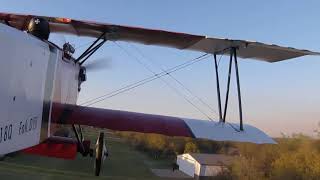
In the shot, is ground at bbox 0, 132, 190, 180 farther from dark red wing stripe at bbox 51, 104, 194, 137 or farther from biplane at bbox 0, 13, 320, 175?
dark red wing stripe at bbox 51, 104, 194, 137

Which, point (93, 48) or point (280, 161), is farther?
point (280, 161)

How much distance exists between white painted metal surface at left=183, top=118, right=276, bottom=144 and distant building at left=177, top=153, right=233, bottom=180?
60156mm

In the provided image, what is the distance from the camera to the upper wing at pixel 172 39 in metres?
9.28

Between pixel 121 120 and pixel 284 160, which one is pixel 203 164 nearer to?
pixel 284 160

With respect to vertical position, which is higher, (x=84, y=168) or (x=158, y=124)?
(x=158, y=124)

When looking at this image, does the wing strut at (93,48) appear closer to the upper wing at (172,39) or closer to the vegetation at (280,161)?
the upper wing at (172,39)

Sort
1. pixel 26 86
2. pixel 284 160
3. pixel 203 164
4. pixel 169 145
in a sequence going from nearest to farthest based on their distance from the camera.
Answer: pixel 26 86 → pixel 284 160 → pixel 203 164 → pixel 169 145

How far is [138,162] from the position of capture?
9419 cm

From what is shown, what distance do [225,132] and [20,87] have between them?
4.00 meters

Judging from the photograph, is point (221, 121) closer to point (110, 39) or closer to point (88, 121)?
point (88, 121)

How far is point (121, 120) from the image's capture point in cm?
855

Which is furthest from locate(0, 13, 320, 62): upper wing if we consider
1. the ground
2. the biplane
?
the ground

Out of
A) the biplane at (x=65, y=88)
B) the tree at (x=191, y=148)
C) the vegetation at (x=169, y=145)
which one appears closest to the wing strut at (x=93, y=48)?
the biplane at (x=65, y=88)

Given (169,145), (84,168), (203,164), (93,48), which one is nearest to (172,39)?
(93,48)
